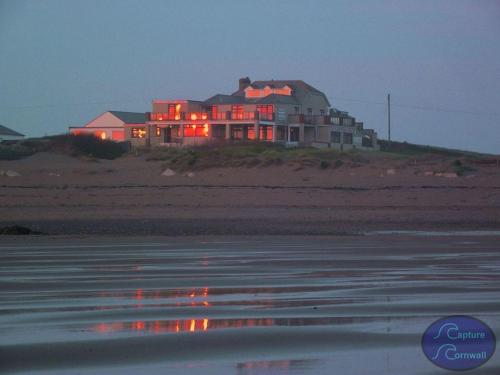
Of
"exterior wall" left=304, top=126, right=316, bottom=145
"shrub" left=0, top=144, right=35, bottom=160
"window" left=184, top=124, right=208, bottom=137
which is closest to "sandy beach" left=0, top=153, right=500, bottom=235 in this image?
"shrub" left=0, top=144, right=35, bottom=160

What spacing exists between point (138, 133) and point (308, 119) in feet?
49.9

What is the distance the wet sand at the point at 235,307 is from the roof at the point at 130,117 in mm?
55795

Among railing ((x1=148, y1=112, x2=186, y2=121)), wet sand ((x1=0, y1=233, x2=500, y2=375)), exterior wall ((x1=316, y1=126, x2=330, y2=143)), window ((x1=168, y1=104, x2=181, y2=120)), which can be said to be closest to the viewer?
wet sand ((x1=0, y1=233, x2=500, y2=375))

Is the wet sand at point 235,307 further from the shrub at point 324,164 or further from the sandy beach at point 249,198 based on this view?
the shrub at point 324,164

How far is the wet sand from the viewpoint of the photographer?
24.4 feet

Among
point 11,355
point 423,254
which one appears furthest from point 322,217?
point 11,355

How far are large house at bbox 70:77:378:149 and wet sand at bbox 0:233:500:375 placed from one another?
44848 mm

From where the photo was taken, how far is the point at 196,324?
29.6 feet

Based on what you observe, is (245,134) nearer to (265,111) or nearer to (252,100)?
(265,111)

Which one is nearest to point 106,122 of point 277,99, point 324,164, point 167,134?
point 167,134

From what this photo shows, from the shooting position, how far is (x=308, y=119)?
66.0m

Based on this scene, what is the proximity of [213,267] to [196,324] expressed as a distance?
565 centimetres

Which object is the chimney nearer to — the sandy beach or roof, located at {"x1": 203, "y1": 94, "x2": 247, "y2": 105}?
roof, located at {"x1": 203, "y1": 94, "x2": 247, "y2": 105}

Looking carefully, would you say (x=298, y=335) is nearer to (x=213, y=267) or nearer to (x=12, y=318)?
(x=12, y=318)
